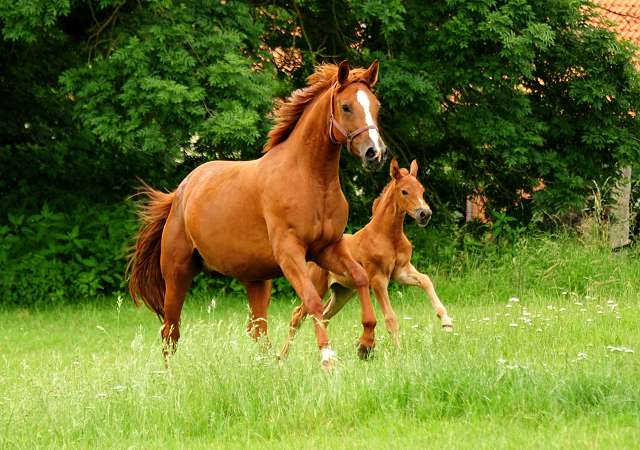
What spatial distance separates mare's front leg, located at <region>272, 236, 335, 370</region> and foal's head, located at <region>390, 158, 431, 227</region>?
102 inches

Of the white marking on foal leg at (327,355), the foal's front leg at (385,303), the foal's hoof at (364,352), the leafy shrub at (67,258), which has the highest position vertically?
the white marking on foal leg at (327,355)

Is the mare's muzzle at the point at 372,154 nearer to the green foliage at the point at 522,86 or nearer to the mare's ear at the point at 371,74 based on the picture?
the mare's ear at the point at 371,74

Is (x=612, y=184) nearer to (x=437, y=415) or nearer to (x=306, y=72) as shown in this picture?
(x=306, y=72)

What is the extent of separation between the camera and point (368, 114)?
19.3ft

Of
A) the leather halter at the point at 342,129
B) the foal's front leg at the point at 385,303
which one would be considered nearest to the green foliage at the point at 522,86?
the foal's front leg at the point at 385,303

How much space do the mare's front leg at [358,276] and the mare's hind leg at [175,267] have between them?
1.63 meters

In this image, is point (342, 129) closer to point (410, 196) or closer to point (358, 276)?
point (358, 276)

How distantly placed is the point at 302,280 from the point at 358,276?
420mm

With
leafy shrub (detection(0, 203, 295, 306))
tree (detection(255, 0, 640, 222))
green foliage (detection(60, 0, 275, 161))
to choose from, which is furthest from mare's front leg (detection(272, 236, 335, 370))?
leafy shrub (detection(0, 203, 295, 306))

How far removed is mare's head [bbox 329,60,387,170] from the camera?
5.71 meters

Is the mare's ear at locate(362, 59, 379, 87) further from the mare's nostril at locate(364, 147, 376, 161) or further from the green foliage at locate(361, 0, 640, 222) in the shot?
the green foliage at locate(361, 0, 640, 222)

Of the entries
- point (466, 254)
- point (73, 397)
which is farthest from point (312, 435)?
point (466, 254)

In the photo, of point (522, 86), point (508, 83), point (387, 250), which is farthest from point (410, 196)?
point (522, 86)

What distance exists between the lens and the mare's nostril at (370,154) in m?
5.66
